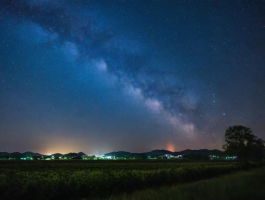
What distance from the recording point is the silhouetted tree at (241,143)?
51.3 meters

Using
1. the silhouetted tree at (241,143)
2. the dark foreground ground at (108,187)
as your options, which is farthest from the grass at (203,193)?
the silhouetted tree at (241,143)

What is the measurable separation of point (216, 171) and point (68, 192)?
26.8 m

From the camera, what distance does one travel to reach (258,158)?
60875 millimetres

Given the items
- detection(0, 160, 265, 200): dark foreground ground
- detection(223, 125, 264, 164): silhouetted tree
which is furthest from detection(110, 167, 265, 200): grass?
detection(223, 125, 264, 164): silhouetted tree

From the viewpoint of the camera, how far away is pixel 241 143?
52.9 metres

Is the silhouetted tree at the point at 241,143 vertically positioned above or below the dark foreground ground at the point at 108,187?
above

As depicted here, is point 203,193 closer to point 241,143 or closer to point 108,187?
point 108,187

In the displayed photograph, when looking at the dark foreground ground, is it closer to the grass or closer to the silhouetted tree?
the grass

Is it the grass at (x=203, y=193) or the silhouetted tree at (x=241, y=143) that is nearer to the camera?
the grass at (x=203, y=193)

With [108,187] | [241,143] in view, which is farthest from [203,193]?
[241,143]

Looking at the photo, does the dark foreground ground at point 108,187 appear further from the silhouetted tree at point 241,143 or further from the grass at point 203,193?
the silhouetted tree at point 241,143

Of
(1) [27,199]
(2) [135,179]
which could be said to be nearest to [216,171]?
(2) [135,179]

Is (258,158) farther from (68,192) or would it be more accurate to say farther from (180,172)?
(68,192)

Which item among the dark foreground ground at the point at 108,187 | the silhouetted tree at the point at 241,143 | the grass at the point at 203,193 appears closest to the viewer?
the grass at the point at 203,193
